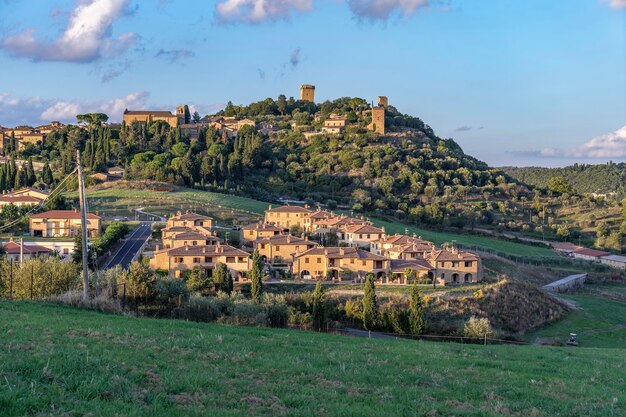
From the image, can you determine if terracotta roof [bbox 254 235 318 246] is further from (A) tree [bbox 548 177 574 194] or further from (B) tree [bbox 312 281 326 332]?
(A) tree [bbox 548 177 574 194]

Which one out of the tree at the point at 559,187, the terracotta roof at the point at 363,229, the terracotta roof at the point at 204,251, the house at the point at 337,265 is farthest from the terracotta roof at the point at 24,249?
the tree at the point at 559,187

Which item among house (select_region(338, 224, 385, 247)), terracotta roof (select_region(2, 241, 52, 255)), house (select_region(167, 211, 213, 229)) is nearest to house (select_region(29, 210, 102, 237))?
house (select_region(167, 211, 213, 229))

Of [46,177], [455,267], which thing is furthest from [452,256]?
[46,177]

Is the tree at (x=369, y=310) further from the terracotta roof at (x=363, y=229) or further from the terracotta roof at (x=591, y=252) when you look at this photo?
the terracotta roof at (x=591, y=252)

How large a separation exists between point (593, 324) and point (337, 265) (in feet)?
64.2

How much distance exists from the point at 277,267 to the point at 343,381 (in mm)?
40842

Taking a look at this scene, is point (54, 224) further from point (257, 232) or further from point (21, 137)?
point (21, 137)

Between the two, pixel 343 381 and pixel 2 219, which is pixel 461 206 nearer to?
pixel 2 219

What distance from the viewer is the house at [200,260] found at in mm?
→ 44062

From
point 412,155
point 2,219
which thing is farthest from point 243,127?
point 2,219

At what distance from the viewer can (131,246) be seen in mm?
50781

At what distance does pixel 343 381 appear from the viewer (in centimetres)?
901

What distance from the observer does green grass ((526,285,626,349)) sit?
33.9 meters

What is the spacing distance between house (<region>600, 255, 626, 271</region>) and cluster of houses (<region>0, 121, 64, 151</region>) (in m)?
103
